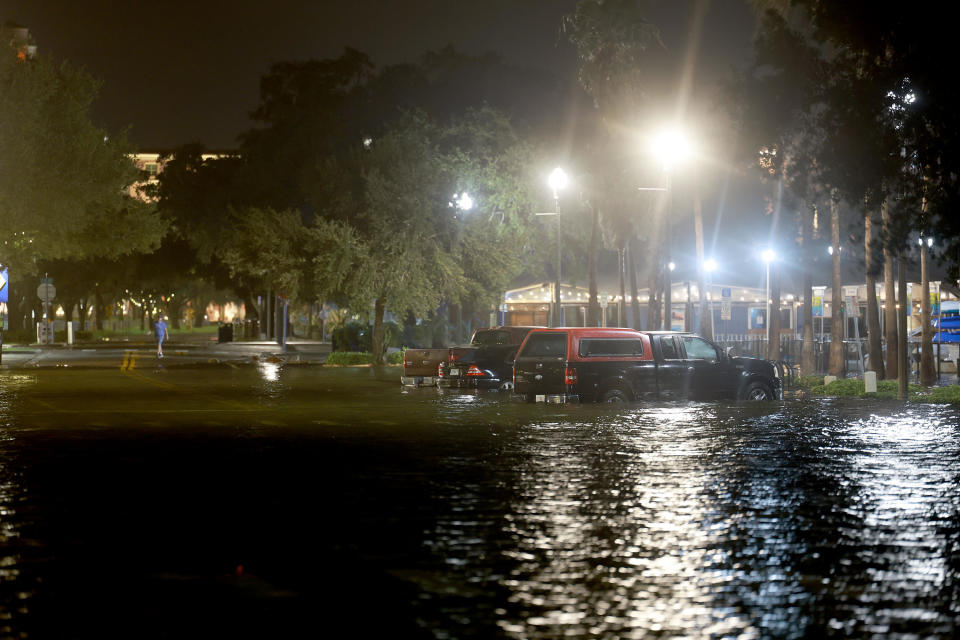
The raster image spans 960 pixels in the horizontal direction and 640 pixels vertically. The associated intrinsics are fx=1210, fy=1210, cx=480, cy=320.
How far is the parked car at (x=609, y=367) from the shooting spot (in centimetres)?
2355

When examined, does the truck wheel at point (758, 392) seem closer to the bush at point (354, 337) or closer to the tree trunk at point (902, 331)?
the tree trunk at point (902, 331)

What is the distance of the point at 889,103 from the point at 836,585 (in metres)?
15.9

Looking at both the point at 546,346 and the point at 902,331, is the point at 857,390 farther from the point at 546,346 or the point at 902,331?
the point at 546,346

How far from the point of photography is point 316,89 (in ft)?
195

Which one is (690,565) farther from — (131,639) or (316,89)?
(316,89)

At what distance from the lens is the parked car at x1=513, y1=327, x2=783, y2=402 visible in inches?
927

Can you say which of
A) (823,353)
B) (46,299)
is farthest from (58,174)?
(823,353)

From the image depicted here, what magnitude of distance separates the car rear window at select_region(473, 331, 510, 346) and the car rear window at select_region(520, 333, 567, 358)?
536cm

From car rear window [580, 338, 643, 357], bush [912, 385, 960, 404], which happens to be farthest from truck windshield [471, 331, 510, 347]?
bush [912, 385, 960, 404]

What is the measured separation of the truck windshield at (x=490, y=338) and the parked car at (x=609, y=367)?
208 inches

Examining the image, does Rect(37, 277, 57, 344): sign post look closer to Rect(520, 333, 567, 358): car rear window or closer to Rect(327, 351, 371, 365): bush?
Rect(327, 351, 371, 365): bush

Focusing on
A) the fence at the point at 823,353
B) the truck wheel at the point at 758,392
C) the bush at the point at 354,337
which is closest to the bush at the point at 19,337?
the bush at the point at 354,337

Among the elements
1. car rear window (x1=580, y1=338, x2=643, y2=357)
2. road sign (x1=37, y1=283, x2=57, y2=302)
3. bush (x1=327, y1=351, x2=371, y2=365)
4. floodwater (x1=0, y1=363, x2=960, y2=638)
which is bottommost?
floodwater (x1=0, y1=363, x2=960, y2=638)

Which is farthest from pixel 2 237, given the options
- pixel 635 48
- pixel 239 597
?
pixel 239 597
